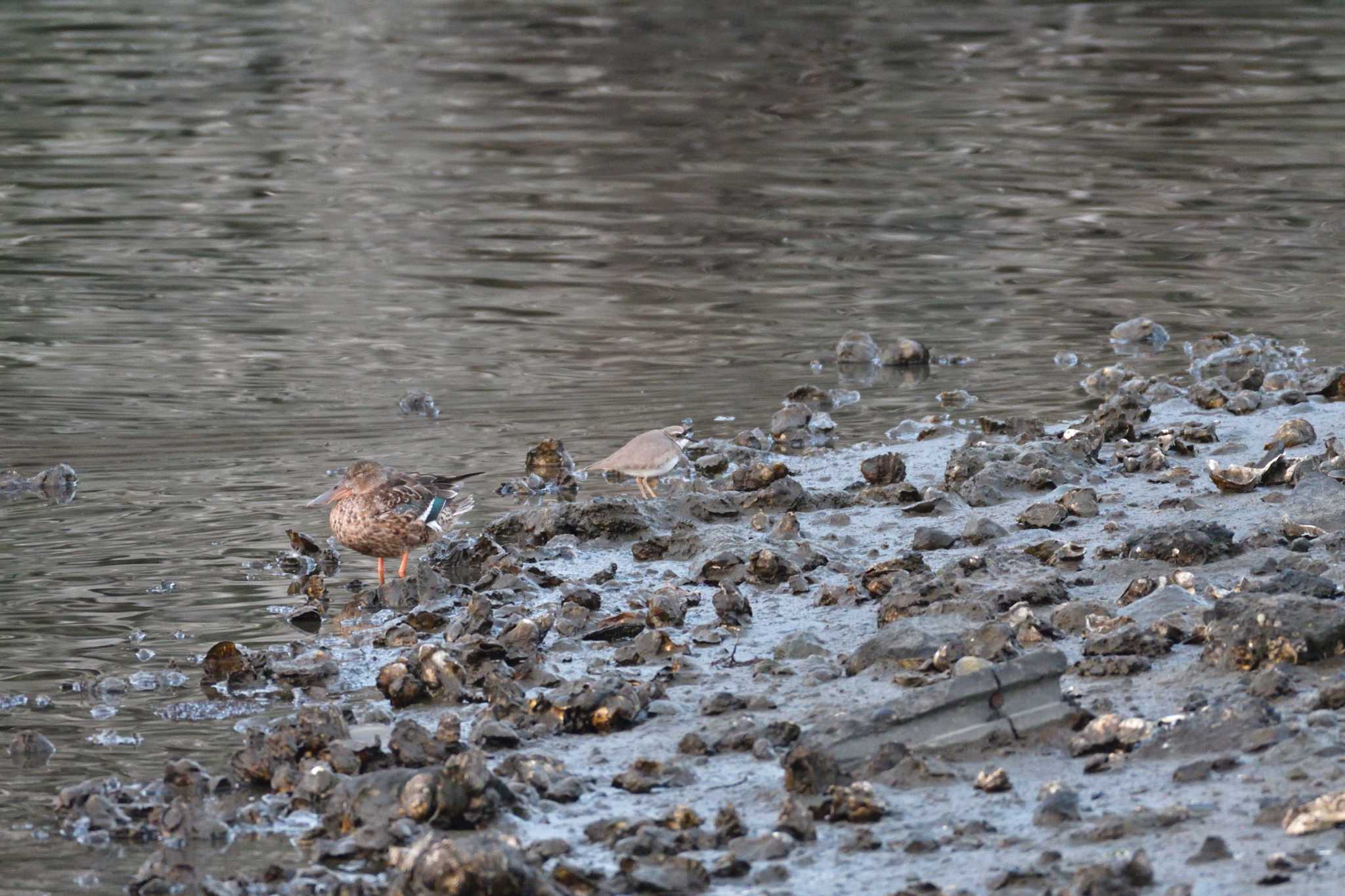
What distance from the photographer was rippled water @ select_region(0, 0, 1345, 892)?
881 centimetres

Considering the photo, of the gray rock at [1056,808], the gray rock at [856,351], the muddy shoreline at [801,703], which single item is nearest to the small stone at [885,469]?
the muddy shoreline at [801,703]

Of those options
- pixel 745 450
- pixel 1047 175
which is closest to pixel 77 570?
pixel 745 450

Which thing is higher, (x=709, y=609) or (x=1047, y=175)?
(x=709, y=609)

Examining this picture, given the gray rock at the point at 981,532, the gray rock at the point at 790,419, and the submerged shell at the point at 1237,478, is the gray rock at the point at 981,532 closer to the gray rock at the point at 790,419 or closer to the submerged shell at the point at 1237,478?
the submerged shell at the point at 1237,478

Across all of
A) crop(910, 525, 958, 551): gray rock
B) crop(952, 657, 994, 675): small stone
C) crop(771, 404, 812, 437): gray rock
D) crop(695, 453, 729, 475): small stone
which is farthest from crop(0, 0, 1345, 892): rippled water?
crop(952, 657, 994, 675): small stone

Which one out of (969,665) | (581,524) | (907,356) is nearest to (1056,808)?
(969,665)

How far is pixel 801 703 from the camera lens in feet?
20.6

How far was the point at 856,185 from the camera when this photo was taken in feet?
67.5

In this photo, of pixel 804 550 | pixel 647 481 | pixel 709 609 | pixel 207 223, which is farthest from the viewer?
pixel 207 223

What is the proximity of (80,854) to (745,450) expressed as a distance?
543cm

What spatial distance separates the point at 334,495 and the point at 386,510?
0.40m

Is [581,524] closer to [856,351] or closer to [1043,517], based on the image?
[1043,517]

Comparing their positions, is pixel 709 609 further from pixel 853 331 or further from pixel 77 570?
pixel 853 331

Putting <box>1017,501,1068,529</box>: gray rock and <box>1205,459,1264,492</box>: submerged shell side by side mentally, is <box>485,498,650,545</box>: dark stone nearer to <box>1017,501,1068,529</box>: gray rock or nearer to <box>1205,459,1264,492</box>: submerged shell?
<box>1017,501,1068,529</box>: gray rock
